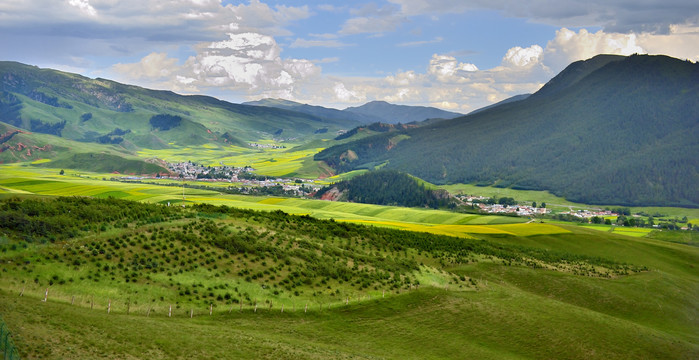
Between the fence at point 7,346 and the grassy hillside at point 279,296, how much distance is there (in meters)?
0.68

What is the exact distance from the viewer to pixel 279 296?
180 ft

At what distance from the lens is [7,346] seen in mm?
29031

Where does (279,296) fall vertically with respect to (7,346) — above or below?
below

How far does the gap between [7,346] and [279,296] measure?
93.9 ft

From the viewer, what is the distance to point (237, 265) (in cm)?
5900

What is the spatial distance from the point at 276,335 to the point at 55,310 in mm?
17971

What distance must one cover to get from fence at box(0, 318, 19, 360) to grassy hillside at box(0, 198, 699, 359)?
2.22 feet

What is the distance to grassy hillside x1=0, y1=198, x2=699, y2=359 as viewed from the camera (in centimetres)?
3909

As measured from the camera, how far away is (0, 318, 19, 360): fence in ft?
92.3

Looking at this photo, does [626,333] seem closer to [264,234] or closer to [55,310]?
[264,234]

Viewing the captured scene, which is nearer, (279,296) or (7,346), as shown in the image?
(7,346)

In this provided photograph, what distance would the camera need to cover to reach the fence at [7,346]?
2814cm

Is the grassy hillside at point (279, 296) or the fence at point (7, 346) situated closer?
the fence at point (7, 346)

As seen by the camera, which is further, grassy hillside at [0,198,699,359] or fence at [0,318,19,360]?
grassy hillside at [0,198,699,359]
